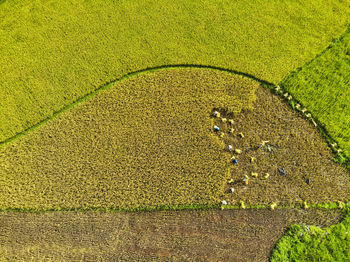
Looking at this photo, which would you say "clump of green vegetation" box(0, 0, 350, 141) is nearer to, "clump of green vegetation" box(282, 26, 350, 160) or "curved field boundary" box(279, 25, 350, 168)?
"curved field boundary" box(279, 25, 350, 168)

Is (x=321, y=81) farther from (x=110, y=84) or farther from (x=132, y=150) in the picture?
(x=110, y=84)

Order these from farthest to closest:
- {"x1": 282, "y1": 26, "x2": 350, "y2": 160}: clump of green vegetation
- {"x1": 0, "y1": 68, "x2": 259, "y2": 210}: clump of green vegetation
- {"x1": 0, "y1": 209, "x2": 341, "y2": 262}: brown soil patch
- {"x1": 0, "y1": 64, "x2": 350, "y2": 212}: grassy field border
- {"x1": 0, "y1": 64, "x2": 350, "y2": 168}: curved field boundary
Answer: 1. {"x1": 282, "y1": 26, "x2": 350, "y2": 160}: clump of green vegetation
2. {"x1": 0, "y1": 64, "x2": 350, "y2": 168}: curved field boundary
3. {"x1": 0, "y1": 68, "x2": 259, "y2": 210}: clump of green vegetation
4. {"x1": 0, "y1": 64, "x2": 350, "y2": 212}: grassy field border
5. {"x1": 0, "y1": 209, "x2": 341, "y2": 262}: brown soil patch

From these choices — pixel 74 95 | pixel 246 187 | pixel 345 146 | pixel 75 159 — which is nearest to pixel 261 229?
pixel 246 187

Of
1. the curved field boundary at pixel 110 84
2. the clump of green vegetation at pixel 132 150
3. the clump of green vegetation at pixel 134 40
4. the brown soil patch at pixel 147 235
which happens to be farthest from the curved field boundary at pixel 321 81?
the brown soil patch at pixel 147 235

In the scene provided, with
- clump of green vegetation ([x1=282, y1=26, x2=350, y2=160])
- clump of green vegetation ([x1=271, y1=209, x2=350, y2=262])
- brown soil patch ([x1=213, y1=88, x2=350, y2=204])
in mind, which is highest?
clump of green vegetation ([x1=282, y1=26, x2=350, y2=160])

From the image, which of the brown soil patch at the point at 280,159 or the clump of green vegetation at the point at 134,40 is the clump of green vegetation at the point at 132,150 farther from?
the clump of green vegetation at the point at 134,40

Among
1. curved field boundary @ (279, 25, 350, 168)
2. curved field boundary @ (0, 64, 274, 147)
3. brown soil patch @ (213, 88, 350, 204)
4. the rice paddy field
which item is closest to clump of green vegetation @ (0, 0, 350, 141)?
the rice paddy field

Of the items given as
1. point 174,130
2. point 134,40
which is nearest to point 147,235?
point 174,130

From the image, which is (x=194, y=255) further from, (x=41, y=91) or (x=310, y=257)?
(x=41, y=91)
